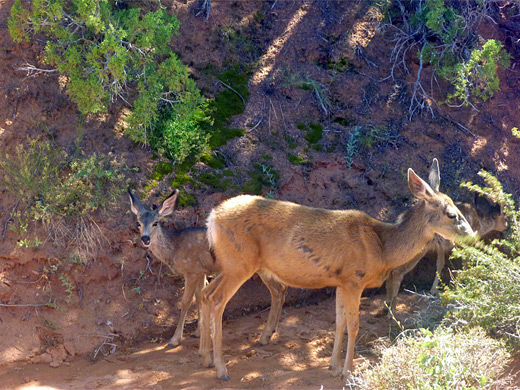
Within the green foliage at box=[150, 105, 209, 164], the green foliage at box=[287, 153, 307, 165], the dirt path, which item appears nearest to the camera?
the dirt path

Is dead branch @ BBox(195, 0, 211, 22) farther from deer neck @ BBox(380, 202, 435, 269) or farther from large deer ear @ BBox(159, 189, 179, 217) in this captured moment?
deer neck @ BBox(380, 202, 435, 269)

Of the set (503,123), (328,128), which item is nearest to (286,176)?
(328,128)

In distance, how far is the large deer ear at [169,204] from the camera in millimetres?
9588

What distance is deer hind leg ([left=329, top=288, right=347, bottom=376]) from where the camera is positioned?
27.9 feet

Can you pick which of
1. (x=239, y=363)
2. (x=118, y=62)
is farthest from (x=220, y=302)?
(x=118, y=62)

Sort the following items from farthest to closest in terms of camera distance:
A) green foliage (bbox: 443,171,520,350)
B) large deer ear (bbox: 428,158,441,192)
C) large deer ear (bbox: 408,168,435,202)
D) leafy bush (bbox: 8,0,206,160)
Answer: leafy bush (bbox: 8,0,206,160) < large deer ear (bbox: 428,158,441,192) < large deer ear (bbox: 408,168,435,202) < green foliage (bbox: 443,171,520,350)

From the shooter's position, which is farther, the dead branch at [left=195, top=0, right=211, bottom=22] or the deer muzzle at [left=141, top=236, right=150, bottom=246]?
the dead branch at [left=195, top=0, right=211, bottom=22]

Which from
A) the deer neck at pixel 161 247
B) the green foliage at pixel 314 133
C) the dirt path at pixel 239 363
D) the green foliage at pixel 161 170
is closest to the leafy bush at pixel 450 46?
the green foliage at pixel 314 133

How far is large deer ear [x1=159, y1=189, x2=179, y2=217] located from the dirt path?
6.38 ft

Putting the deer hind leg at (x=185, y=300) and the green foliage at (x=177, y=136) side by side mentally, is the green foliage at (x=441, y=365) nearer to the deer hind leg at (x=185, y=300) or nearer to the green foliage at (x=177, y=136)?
the deer hind leg at (x=185, y=300)

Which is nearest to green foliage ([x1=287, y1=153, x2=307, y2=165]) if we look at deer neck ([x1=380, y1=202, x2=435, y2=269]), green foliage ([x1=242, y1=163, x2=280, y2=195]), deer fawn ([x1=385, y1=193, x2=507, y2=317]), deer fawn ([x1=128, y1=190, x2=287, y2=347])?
green foliage ([x1=242, y1=163, x2=280, y2=195])

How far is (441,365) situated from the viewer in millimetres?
5922

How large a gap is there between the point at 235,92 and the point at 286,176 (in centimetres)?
213

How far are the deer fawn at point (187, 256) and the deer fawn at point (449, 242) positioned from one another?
1.85 metres
